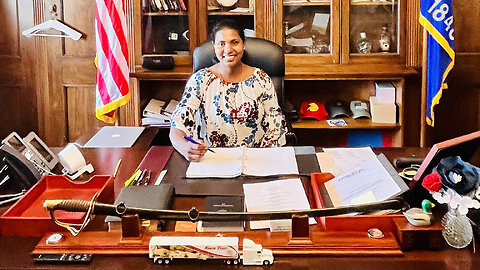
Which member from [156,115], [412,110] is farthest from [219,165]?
[412,110]

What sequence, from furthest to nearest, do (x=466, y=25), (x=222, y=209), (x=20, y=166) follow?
(x=466, y=25)
(x=20, y=166)
(x=222, y=209)

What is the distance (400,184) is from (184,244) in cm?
62

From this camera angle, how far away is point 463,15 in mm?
3838

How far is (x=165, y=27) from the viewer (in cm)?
392

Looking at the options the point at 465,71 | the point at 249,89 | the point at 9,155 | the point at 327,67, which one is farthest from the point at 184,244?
the point at 465,71

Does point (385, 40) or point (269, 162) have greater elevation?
point (385, 40)

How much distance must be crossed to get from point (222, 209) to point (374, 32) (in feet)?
7.64

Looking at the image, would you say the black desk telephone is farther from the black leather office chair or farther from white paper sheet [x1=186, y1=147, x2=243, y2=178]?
the black leather office chair

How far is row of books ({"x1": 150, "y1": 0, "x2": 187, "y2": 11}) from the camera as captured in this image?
3.86 m

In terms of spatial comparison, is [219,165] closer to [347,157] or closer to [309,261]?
[347,157]

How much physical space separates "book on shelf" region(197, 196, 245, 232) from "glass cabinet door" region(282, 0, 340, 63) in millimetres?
2032

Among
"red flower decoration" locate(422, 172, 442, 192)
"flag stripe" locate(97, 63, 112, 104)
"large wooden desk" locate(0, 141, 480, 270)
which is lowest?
"large wooden desk" locate(0, 141, 480, 270)

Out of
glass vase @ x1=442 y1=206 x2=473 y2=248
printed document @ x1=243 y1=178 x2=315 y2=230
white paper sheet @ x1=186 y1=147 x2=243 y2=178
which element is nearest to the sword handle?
printed document @ x1=243 y1=178 x2=315 y2=230

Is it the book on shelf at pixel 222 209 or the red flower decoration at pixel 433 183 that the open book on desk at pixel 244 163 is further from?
the red flower decoration at pixel 433 183
